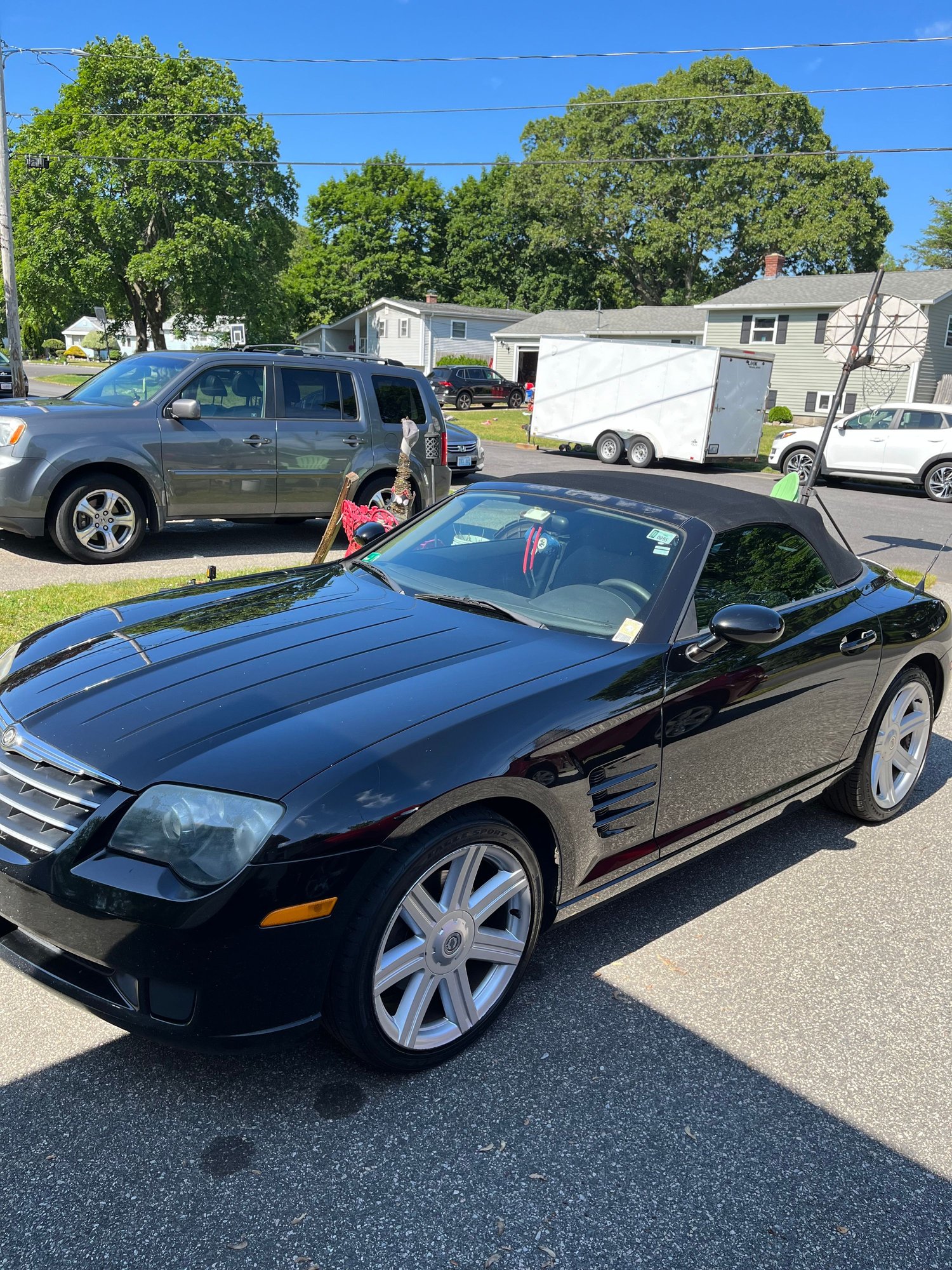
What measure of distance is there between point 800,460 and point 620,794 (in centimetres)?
1882

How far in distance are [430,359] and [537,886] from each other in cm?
5024

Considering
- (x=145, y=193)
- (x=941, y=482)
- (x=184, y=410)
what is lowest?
(x=941, y=482)

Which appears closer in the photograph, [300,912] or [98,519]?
[300,912]

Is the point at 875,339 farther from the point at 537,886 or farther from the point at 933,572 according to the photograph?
the point at 537,886

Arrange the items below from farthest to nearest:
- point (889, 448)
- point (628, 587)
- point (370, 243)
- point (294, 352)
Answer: point (370, 243) < point (889, 448) < point (294, 352) < point (628, 587)

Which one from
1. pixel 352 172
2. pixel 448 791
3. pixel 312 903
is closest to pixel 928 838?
pixel 448 791

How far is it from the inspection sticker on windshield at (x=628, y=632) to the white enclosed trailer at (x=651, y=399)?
1835cm

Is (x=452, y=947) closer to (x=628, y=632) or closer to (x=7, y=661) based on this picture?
(x=628, y=632)

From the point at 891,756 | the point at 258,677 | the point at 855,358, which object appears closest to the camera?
the point at 258,677

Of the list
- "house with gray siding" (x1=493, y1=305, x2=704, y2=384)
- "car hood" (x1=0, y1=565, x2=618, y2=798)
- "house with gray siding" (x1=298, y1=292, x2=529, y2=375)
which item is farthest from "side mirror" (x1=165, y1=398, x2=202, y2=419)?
"house with gray siding" (x1=298, y1=292, x2=529, y2=375)

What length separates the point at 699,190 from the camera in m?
53.8

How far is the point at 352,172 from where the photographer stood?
217ft

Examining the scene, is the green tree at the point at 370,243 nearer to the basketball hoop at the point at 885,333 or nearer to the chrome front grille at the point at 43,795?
the basketball hoop at the point at 885,333

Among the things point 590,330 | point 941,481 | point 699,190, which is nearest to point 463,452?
point 941,481
